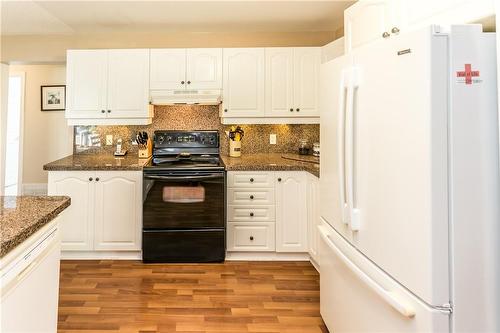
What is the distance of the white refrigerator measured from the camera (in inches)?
44.1

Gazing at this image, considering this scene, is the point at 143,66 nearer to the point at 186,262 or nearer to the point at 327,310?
the point at 186,262

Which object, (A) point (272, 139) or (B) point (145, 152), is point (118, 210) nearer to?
(B) point (145, 152)

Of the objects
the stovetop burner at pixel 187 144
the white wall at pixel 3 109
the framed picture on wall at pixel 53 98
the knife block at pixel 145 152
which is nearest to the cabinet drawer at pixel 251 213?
the stovetop burner at pixel 187 144

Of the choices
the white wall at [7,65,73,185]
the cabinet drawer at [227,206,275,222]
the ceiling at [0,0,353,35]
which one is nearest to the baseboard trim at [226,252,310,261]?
the cabinet drawer at [227,206,275,222]

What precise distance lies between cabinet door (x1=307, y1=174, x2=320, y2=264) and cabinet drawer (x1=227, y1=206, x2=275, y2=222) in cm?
34

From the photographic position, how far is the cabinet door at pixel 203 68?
365 cm

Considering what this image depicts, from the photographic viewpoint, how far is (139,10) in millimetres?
3371

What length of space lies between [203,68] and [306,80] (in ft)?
3.46

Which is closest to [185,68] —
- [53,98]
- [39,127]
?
[53,98]

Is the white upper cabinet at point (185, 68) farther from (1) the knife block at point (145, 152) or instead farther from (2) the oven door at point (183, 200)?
(2) the oven door at point (183, 200)

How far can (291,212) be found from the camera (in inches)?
132

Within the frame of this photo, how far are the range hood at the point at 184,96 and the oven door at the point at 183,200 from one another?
86 centimetres

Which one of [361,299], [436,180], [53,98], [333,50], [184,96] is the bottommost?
[361,299]

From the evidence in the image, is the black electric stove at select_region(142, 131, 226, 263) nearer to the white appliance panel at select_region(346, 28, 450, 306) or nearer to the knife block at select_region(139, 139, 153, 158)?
the knife block at select_region(139, 139, 153, 158)
